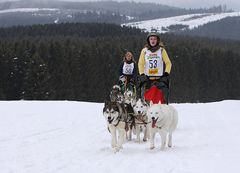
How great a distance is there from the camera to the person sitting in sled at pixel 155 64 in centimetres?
838

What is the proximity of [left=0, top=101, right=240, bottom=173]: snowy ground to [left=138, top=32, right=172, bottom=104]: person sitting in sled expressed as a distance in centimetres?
125

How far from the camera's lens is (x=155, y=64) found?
8430 millimetres

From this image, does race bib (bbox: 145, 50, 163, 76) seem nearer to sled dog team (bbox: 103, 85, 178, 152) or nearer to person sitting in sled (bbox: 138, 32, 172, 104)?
person sitting in sled (bbox: 138, 32, 172, 104)

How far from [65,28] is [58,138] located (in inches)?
4118

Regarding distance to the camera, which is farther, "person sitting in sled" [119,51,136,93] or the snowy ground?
"person sitting in sled" [119,51,136,93]

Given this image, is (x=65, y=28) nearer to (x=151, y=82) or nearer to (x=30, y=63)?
(x=30, y=63)

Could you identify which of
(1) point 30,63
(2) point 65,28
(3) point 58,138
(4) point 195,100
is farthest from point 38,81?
(2) point 65,28

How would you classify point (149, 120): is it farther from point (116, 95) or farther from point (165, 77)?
point (116, 95)

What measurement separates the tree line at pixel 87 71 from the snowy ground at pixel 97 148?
99.6 feet

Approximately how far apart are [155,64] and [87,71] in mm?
44244

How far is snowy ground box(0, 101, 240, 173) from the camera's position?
6137mm

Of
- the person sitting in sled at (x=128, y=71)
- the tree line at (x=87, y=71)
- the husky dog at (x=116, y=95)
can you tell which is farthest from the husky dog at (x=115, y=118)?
the tree line at (x=87, y=71)

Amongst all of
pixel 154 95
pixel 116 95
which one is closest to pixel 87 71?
pixel 116 95

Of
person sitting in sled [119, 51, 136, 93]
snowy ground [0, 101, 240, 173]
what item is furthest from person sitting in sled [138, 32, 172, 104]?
person sitting in sled [119, 51, 136, 93]
